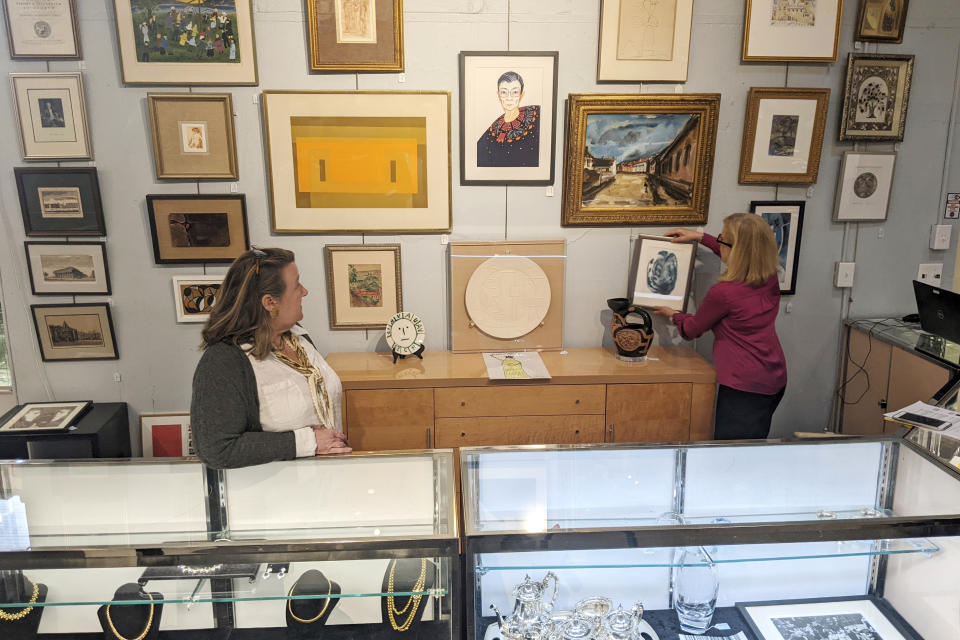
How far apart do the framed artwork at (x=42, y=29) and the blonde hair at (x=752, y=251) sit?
3.79m

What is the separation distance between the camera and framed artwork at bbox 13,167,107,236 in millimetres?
4016

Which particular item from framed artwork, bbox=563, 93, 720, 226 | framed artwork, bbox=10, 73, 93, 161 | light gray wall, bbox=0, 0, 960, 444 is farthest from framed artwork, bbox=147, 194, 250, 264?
framed artwork, bbox=563, 93, 720, 226

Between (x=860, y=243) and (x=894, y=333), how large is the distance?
618mm

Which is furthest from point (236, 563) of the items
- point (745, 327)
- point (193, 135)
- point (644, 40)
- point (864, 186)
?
point (864, 186)

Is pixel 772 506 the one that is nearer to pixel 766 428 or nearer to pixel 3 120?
pixel 766 428

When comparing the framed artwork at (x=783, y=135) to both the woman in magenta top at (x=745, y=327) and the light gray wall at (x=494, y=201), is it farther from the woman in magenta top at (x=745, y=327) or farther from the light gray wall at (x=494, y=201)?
the woman in magenta top at (x=745, y=327)

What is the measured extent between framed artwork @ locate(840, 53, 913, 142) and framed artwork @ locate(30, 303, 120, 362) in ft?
15.5

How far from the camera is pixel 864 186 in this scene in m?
4.29

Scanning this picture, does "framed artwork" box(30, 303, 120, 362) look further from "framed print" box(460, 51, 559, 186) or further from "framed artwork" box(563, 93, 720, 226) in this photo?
"framed artwork" box(563, 93, 720, 226)

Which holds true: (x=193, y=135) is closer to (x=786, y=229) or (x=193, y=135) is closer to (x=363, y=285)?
(x=363, y=285)

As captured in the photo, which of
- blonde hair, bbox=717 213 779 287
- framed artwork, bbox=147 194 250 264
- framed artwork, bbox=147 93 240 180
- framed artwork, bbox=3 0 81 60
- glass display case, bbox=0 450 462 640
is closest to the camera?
glass display case, bbox=0 450 462 640

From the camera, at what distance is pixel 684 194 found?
4246 mm

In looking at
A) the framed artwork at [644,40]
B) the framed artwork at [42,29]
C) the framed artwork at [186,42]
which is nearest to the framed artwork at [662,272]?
the framed artwork at [644,40]

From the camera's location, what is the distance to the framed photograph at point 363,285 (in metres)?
4.23
